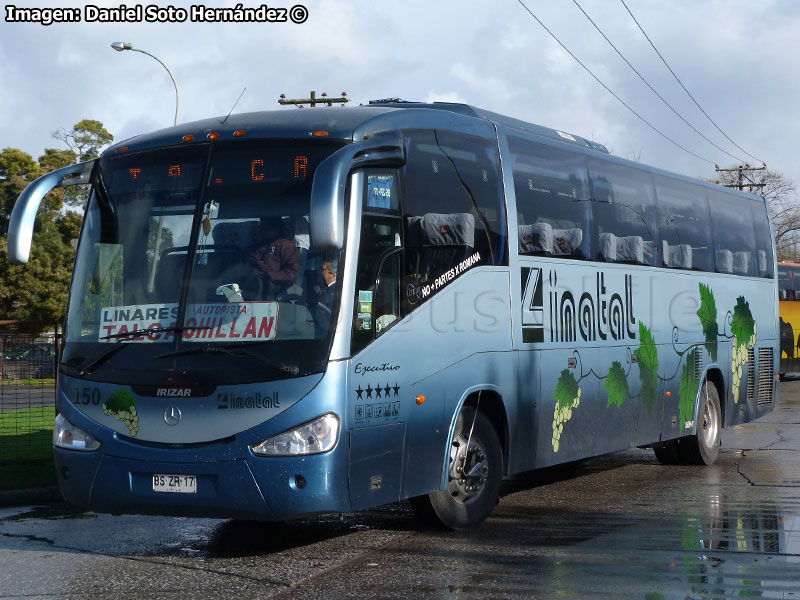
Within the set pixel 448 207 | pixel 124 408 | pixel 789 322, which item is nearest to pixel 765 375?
pixel 448 207

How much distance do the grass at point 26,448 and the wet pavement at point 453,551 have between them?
4.09 ft

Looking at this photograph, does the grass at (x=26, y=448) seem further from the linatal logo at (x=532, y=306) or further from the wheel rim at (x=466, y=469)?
the linatal logo at (x=532, y=306)

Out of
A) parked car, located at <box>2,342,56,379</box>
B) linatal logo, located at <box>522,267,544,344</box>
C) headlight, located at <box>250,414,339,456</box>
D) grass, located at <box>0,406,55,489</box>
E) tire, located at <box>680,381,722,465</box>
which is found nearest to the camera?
headlight, located at <box>250,414,339,456</box>

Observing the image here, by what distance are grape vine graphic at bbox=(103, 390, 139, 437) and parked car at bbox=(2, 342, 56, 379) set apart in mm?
7895

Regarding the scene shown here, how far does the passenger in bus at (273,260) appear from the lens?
Answer: 770cm

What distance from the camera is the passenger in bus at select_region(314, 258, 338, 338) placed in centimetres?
764

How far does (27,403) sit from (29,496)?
306 inches

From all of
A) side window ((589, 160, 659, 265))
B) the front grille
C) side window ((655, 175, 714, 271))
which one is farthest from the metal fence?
the front grille

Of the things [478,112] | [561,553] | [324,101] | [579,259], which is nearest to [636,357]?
[579,259]

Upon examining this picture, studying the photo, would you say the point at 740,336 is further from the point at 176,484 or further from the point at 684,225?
the point at 176,484

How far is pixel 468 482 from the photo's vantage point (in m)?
9.21

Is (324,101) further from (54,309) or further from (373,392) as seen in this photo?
(373,392)

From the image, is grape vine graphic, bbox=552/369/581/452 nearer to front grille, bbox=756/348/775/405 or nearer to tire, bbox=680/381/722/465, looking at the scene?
tire, bbox=680/381/722/465

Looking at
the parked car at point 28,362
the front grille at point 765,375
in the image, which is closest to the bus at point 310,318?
the front grille at point 765,375
